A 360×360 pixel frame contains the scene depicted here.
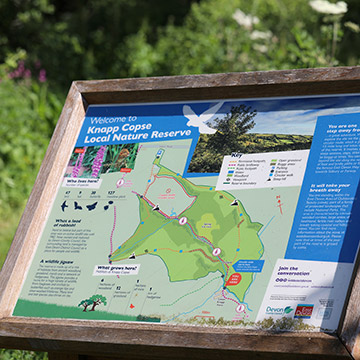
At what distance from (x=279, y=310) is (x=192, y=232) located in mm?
431

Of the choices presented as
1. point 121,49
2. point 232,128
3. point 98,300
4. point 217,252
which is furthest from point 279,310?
point 121,49

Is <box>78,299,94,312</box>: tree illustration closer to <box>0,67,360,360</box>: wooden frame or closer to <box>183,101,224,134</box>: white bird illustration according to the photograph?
<box>0,67,360,360</box>: wooden frame

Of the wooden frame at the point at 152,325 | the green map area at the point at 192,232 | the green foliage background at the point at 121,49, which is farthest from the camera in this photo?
the green foliage background at the point at 121,49

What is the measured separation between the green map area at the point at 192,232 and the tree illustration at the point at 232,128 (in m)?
0.18

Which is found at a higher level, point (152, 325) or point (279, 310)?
point (279, 310)

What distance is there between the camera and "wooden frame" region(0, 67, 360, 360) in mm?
1783

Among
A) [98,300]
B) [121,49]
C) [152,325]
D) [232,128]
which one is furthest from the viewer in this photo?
[121,49]

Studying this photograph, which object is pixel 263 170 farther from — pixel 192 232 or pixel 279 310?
pixel 279 310

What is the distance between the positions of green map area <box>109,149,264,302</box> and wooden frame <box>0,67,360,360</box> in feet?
0.64

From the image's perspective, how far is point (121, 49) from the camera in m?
8.12

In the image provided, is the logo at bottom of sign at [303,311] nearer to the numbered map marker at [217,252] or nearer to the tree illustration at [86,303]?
the numbered map marker at [217,252]

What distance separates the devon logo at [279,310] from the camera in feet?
6.13

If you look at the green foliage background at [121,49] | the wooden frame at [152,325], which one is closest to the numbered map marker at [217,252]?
the wooden frame at [152,325]

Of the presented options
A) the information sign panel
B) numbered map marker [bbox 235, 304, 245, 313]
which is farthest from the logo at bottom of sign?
numbered map marker [bbox 235, 304, 245, 313]
